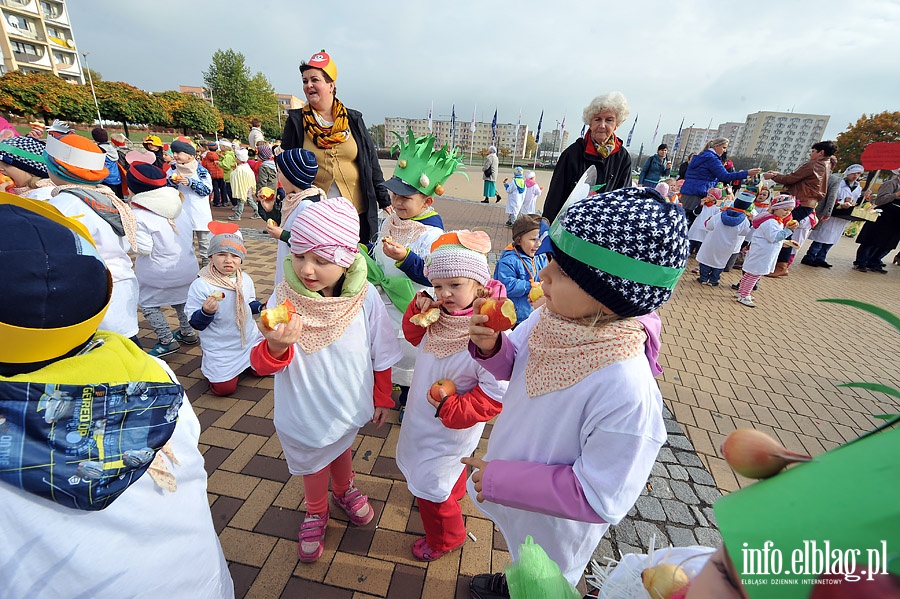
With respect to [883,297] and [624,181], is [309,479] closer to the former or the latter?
[624,181]

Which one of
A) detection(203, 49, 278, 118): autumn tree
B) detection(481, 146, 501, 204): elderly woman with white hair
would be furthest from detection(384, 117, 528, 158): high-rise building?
detection(481, 146, 501, 204): elderly woman with white hair

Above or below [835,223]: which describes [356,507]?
below

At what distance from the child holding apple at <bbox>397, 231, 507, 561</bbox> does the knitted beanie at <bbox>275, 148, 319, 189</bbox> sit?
1771 millimetres

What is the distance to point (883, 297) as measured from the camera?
8.29 meters

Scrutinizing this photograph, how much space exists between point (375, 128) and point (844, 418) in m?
66.9

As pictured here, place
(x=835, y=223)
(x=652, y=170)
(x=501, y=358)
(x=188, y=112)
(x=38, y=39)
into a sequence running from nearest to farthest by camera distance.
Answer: (x=501, y=358) → (x=652, y=170) → (x=835, y=223) → (x=188, y=112) → (x=38, y=39)

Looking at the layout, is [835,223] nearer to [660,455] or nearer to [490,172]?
[490,172]

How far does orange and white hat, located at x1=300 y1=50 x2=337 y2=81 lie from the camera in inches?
126

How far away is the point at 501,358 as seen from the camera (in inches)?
62.1

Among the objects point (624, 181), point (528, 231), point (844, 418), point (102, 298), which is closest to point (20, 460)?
point (102, 298)

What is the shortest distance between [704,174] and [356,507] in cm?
983

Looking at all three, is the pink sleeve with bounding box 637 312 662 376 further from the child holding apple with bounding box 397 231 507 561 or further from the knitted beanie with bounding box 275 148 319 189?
the knitted beanie with bounding box 275 148 319 189

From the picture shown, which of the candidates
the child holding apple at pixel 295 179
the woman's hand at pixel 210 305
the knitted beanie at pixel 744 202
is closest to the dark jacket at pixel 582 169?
the child holding apple at pixel 295 179

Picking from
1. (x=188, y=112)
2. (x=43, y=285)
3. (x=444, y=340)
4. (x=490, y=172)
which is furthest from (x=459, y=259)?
(x=188, y=112)
